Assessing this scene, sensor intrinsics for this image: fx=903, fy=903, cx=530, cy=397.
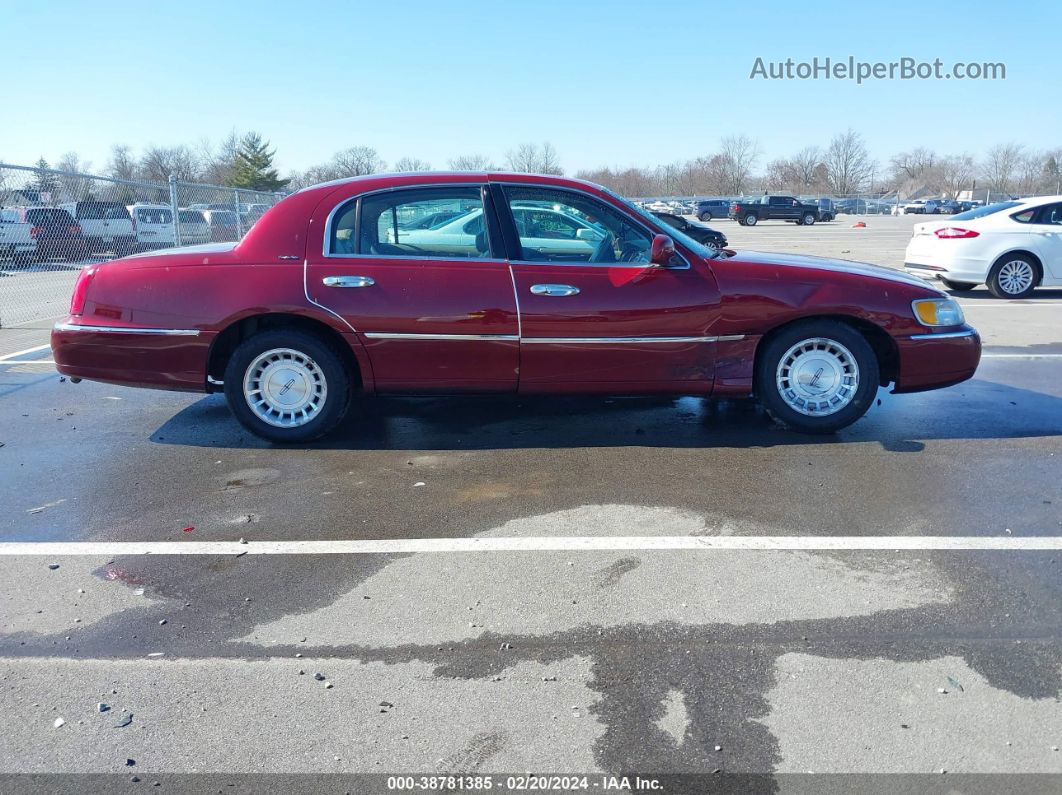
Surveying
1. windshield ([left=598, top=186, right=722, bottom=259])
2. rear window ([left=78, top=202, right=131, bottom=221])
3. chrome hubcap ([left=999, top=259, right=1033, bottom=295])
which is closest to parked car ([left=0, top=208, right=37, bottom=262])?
rear window ([left=78, top=202, right=131, bottom=221])

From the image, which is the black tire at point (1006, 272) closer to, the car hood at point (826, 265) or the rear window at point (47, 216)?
the car hood at point (826, 265)

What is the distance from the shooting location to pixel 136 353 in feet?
18.6

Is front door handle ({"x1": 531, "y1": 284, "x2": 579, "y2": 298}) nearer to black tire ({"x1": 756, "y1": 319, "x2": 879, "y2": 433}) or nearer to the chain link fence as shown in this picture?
black tire ({"x1": 756, "y1": 319, "x2": 879, "y2": 433})

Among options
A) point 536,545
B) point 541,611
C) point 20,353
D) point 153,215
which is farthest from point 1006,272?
point 153,215

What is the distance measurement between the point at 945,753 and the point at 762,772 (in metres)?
0.56

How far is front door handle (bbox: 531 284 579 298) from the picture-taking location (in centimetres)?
551

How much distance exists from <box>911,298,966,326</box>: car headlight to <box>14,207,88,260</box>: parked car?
10054mm

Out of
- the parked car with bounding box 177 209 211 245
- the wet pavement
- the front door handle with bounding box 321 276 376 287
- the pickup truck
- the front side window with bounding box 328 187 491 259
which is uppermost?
the pickup truck

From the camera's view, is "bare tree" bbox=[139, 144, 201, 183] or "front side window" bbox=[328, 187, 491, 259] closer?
"front side window" bbox=[328, 187, 491, 259]

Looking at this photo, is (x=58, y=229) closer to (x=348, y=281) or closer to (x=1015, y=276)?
(x=348, y=281)

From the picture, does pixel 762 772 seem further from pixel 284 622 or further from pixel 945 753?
pixel 284 622

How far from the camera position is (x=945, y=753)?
266 centimetres

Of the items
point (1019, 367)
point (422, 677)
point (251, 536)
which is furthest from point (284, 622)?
point (1019, 367)

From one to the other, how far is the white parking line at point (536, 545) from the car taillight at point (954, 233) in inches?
388
